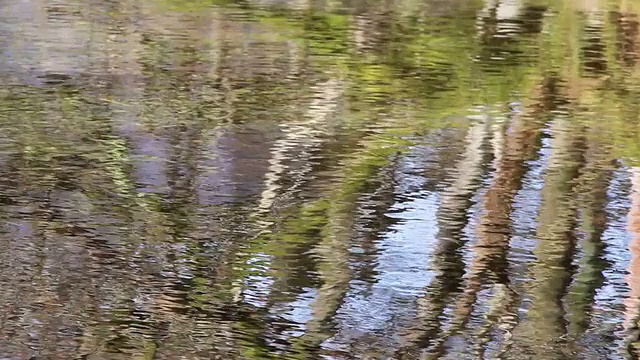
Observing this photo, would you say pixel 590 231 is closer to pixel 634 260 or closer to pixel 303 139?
pixel 634 260

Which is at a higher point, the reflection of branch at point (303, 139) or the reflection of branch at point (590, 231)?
the reflection of branch at point (303, 139)

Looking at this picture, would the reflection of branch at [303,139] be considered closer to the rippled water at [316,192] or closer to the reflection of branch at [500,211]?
the rippled water at [316,192]

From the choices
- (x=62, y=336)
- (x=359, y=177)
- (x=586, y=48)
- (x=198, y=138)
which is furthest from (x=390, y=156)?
(x=586, y=48)

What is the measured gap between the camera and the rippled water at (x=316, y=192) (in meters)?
0.72

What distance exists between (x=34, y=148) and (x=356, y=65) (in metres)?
0.57

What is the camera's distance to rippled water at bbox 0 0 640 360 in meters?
0.72

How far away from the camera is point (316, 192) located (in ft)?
3.25

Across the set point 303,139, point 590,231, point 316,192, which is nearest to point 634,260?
point 590,231

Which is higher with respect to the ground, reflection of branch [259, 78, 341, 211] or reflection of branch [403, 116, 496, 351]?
reflection of branch [259, 78, 341, 211]

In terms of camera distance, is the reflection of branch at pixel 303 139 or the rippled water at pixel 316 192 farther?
the reflection of branch at pixel 303 139

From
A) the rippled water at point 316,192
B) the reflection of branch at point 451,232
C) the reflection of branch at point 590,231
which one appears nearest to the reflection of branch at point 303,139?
the rippled water at point 316,192

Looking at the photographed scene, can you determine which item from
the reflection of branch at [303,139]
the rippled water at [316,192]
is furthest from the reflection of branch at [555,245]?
the reflection of branch at [303,139]

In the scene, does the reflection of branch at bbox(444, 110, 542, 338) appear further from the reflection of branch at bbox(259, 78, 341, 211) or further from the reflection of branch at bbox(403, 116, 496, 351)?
the reflection of branch at bbox(259, 78, 341, 211)

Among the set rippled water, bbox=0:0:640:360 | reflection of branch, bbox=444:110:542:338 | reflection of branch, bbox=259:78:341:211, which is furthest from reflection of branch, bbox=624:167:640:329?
reflection of branch, bbox=259:78:341:211
